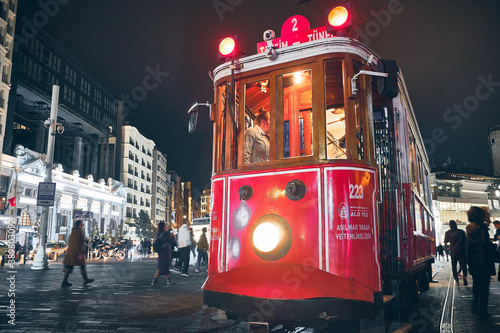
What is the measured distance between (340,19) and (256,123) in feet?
6.02

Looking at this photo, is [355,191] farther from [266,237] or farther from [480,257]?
[480,257]

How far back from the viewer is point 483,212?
21.2 ft

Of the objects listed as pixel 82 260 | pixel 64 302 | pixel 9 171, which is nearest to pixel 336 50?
pixel 64 302

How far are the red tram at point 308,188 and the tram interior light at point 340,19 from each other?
14cm

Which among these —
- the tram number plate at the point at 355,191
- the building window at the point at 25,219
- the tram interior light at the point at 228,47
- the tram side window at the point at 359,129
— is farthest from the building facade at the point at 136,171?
the tram number plate at the point at 355,191

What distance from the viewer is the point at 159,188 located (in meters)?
85.9

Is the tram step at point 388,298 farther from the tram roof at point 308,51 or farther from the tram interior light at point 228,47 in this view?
the tram interior light at point 228,47

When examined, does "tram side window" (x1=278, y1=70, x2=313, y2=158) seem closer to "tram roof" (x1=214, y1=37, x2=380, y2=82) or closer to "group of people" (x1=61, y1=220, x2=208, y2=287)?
"tram roof" (x1=214, y1=37, x2=380, y2=82)

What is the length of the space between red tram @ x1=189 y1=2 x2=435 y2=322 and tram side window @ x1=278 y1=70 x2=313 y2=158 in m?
0.02

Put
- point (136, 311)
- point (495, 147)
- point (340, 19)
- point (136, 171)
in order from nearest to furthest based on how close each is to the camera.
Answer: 1. point (340, 19)
2. point (136, 311)
3. point (136, 171)
4. point (495, 147)

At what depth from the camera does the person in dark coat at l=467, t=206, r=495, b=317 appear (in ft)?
20.1

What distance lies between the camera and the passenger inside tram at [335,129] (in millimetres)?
4945

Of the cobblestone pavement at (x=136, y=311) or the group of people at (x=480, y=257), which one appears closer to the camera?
the cobblestone pavement at (x=136, y=311)

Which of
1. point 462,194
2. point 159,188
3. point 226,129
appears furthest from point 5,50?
point 462,194
